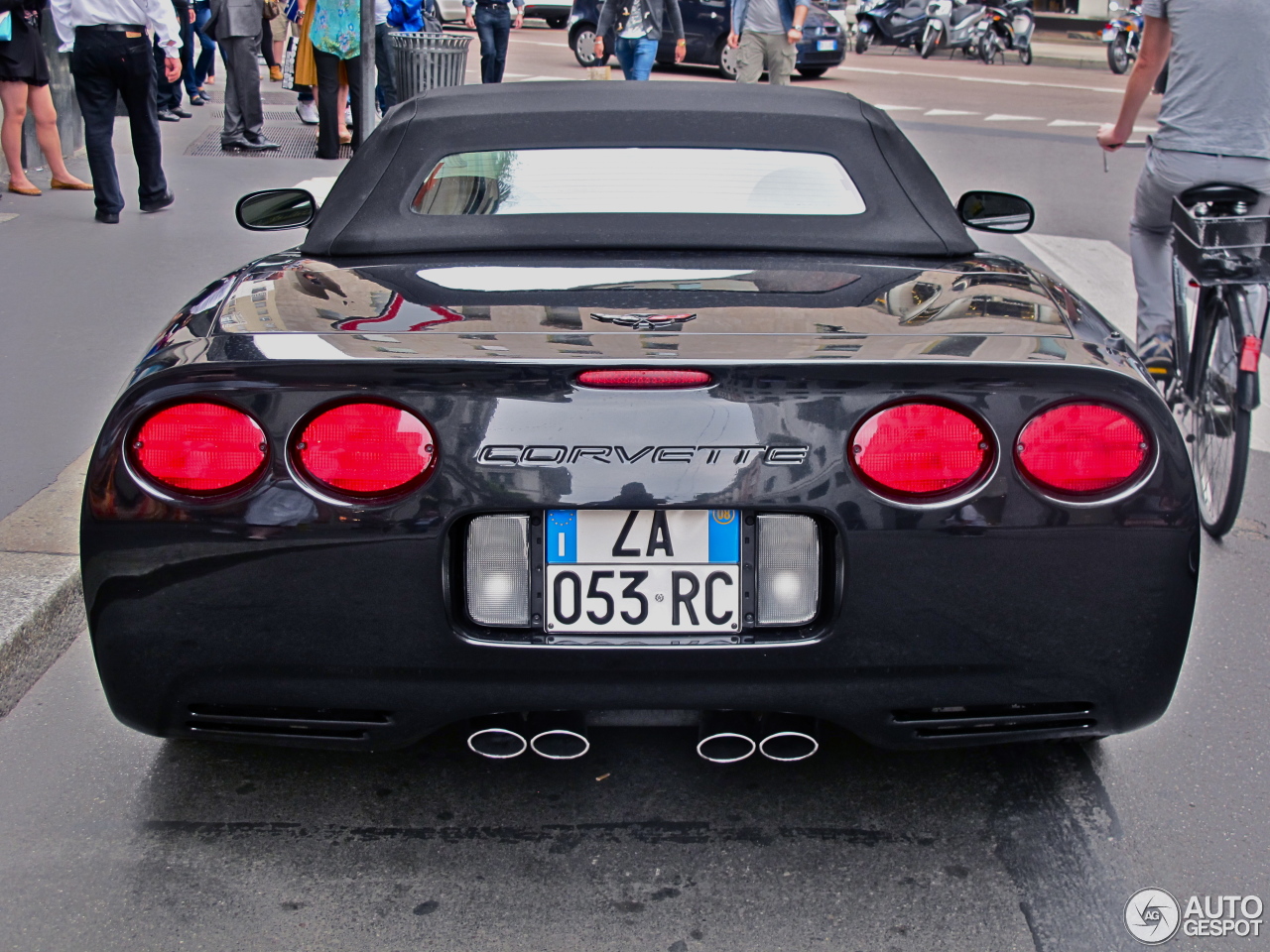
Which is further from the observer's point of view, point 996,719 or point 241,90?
point 241,90

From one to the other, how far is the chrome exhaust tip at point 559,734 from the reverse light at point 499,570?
24 cm

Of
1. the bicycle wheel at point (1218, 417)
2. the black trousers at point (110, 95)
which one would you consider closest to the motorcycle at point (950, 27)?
the black trousers at point (110, 95)

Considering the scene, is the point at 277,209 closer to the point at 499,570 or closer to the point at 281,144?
the point at 499,570

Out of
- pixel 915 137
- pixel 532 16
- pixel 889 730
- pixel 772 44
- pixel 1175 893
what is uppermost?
pixel 889 730

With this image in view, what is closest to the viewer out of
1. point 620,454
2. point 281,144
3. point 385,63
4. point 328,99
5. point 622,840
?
point 620,454

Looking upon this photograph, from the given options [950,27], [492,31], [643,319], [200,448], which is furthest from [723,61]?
[200,448]

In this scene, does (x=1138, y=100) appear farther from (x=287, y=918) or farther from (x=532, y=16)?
(x=532, y=16)

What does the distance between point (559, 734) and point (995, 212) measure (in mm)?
2175

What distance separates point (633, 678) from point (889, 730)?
490mm

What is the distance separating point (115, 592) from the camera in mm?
2441

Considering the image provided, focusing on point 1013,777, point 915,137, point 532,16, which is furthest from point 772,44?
point 532,16

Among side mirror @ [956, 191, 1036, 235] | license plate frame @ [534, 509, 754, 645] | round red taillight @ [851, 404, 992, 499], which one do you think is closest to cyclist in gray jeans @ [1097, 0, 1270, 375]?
side mirror @ [956, 191, 1036, 235]

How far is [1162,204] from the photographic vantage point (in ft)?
16.5

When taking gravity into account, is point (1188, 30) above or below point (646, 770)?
above
